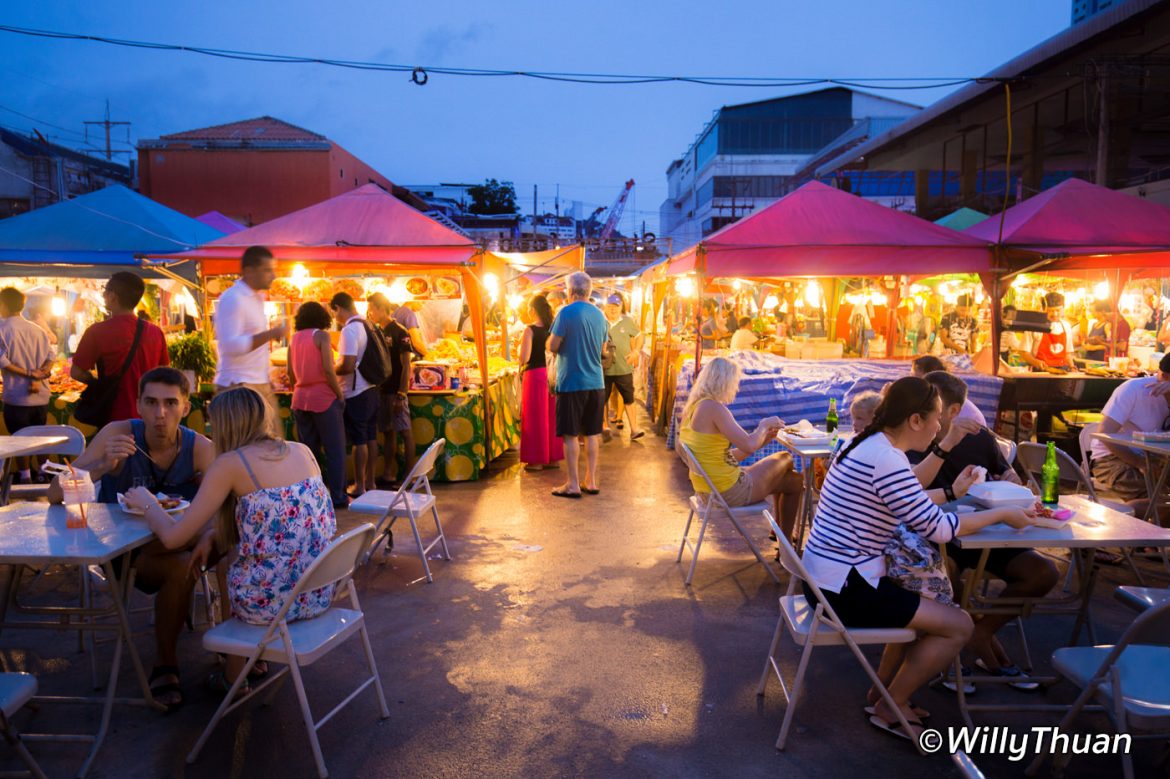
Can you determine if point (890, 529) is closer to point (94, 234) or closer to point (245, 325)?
point (245, 325)

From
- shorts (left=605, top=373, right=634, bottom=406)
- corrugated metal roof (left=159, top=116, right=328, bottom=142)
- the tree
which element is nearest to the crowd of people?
shorts (left=605, top=373, right=634, bottom=406)

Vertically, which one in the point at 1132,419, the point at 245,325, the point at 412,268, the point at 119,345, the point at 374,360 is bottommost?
the point at 1132,419

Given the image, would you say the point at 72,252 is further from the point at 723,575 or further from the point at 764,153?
the point at 764,153

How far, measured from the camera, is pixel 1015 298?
33.8 ft

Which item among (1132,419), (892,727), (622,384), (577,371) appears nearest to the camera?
(892,727)

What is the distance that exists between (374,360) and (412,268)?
5.17 ft

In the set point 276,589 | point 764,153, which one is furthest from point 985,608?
point 764,153

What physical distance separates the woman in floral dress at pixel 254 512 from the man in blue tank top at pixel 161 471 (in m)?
0.37

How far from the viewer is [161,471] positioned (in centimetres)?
356

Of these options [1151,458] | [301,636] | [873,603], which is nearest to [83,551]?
[301,636]

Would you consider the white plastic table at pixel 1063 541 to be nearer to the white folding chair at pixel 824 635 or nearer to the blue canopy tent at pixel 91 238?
the white folding chair at pixel 824 635

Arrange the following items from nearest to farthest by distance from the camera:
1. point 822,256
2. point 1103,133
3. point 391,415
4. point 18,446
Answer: point 18,446, point 391,415, point 822,256, point 1103,133

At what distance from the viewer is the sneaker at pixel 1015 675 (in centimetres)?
339

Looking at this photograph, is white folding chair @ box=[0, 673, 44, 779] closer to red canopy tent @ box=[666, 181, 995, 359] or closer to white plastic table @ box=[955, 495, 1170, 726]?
white plastic table @ box=[955, 495, 1170, 726]
